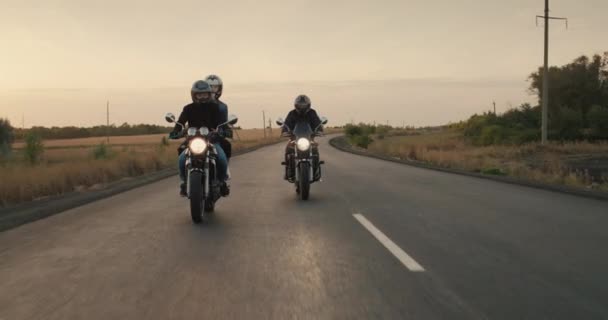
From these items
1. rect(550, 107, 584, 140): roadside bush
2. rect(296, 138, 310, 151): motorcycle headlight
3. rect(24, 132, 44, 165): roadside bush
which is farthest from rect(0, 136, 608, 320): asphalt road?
rect(550, 107, 584, 140): roadside bush

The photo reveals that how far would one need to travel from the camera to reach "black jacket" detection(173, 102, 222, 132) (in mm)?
8328

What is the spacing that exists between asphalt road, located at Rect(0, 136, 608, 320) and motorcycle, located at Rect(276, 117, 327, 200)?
0.70 metres

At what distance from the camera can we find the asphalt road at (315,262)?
12.9ft

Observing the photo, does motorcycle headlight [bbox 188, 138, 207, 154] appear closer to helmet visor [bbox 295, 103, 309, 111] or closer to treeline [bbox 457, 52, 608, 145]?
helmet visor [bbox 295, 103, 309, 111]

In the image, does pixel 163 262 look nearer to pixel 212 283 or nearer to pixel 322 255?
pixel 212 283

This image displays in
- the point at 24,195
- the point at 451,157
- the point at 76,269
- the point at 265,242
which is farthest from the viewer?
the point at 451,157

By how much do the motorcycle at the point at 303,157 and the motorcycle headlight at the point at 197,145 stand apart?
3084 mm

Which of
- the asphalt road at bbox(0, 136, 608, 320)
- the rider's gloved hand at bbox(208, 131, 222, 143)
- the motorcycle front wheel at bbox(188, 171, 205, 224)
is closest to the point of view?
the asphalt road at bbox(0, 136, 608, 320)

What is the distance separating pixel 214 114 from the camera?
8375 mm

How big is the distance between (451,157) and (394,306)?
2193cm

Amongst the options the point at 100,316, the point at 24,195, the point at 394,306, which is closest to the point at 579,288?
the point at 394,306

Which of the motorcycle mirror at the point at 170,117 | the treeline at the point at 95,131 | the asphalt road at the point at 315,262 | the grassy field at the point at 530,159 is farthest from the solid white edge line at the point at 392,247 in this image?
the treeline at the point at 95,131

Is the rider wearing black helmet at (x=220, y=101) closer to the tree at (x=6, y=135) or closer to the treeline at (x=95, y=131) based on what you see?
the tree at (x=6, y=135)

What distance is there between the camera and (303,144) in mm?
10523
